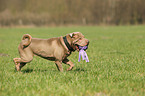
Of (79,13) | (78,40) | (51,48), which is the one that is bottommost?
(51,48)

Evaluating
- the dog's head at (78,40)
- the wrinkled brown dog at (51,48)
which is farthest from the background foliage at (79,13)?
the dog's head at (78,40)

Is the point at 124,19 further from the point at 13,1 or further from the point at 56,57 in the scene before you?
the point at 56,57

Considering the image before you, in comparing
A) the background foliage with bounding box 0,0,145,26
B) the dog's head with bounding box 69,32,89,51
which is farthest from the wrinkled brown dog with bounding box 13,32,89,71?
the background foliage with bounding box 0,0,145,26

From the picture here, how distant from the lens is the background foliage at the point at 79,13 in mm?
55000

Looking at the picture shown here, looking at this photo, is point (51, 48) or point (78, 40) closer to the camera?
point (78, 40)

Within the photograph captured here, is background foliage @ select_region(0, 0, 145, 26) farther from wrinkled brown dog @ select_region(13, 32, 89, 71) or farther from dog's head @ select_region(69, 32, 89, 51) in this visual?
dog's head @ select_region(69, 32, 89, 51)

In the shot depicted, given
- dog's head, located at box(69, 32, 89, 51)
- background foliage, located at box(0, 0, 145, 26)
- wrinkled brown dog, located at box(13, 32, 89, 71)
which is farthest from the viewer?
background foliage, located at box(0, 0, 145, 26)

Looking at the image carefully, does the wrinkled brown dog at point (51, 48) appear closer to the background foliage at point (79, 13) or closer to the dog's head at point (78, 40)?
the dog's head at point (78, 40)

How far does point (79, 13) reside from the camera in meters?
61.7

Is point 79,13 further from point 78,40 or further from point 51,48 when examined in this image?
point 78,40

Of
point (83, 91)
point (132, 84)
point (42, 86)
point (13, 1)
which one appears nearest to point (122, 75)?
point (132, 84)

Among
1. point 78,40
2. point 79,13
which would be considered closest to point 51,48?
point 78,40

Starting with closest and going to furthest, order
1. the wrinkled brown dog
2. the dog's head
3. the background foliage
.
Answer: the dog's head
the wrinkled brown dog
the background foliage

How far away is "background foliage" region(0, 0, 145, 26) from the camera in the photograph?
5500cm
